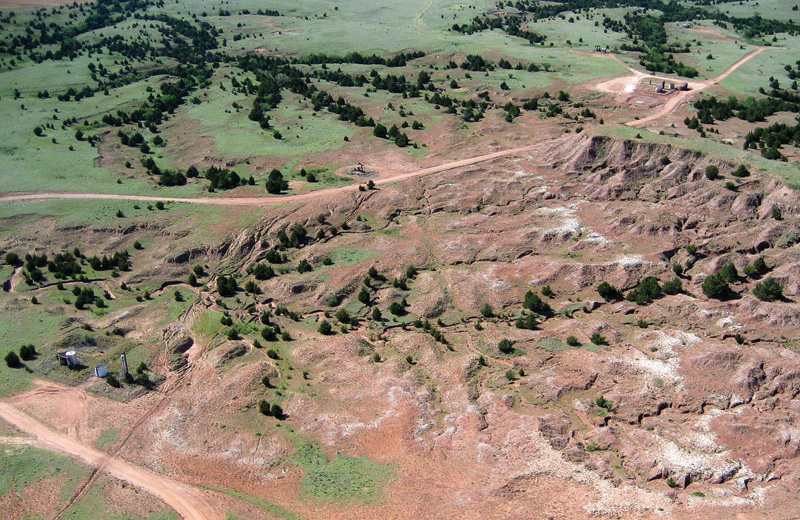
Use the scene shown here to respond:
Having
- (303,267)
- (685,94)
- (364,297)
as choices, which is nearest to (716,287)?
(364,297)

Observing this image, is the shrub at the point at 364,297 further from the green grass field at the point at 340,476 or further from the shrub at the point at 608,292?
the shrub at the point at 608,292

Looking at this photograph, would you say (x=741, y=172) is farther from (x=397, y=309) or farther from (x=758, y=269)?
(x=397, y=309)

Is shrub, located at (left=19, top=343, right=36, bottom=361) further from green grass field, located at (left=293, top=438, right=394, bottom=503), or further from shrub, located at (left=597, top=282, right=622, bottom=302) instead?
shrub, located at (left=597, top=282, right=622, bottom=302)

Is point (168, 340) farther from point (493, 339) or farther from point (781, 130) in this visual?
point (781, 130)

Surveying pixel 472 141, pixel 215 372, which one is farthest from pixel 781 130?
pixel 215 372

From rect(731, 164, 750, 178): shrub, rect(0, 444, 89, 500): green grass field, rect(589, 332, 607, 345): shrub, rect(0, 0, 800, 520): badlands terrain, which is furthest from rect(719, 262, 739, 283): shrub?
rect(0, 444, 89, 500): green grass field

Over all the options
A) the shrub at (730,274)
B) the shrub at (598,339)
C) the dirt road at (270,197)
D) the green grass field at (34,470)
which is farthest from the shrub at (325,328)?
the shrub at (730,274)
